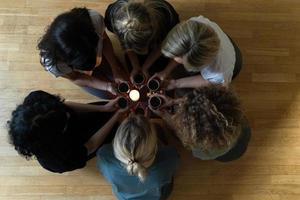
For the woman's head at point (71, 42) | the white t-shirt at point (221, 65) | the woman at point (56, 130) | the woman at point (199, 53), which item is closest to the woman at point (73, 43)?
A: the woman's head at point (71, 42)

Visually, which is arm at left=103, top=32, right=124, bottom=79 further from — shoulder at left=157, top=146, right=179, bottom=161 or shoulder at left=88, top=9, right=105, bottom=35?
shoulder at left=157, top=146, right=179, bottom=161

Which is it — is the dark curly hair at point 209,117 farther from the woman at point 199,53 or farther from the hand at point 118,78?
the hand at point 118,78

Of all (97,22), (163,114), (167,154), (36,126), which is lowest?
(167,154)

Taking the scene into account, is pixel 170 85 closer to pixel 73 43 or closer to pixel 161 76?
pixel 161 76

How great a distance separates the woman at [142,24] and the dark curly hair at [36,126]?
0.92ft

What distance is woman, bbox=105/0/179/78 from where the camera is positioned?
1106mm

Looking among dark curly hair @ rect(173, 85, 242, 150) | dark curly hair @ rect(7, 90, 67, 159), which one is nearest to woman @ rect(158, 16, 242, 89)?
dark curly hair @ rect(173, 85, 242, 150)

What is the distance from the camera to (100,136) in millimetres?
1278

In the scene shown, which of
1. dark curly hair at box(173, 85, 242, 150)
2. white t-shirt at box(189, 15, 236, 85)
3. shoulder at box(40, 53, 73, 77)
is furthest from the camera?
white t-shirt at box(189, 15, 236, 85)

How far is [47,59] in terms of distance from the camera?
1.13 m

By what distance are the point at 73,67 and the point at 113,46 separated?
346 millimetres

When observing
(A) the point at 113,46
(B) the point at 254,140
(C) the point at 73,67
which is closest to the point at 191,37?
(C) the point at 73,67

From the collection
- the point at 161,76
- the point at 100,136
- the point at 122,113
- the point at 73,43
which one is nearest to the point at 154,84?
the point at 161,76

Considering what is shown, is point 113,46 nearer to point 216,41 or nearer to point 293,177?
point 216,41
